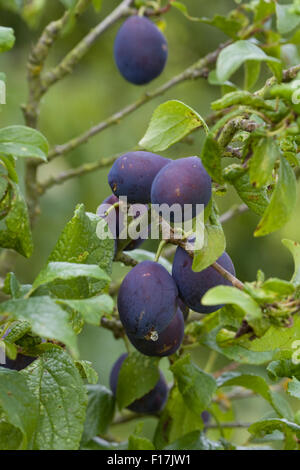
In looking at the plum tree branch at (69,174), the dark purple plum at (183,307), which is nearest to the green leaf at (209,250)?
the dark purple plum at (183,307)

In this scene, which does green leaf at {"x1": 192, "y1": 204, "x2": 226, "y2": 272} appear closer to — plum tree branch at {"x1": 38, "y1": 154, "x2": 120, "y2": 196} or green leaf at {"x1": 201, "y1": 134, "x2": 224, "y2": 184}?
green leaf at {"x1": 201, "y1": 134, "x2": 224, "y2": 184}

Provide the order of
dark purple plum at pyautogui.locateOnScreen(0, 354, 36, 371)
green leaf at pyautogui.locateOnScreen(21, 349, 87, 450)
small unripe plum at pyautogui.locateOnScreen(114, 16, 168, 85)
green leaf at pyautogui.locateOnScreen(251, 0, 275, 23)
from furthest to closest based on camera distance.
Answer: small unripe plum at pyautogui.locateOnScreen(114, 16, 168, 85)
green leaf at pyautogui.locateOnScreen(251, 0, 275, 23)
dark purple plum at pyautogui.locateOnScreen(0, 354, 36, 371)
green leaf at pyautogui.locateOnScreen(21, 349, 87, 450)

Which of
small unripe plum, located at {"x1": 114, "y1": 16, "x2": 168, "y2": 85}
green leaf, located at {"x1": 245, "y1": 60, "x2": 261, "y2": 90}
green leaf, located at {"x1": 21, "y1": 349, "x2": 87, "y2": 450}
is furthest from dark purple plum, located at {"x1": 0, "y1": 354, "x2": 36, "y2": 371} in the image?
small unripe plum, located at {"x1": 114, "y1": 16, "x2": 168, "y2": 85}

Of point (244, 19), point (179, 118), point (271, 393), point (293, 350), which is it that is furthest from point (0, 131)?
point (244, 19)

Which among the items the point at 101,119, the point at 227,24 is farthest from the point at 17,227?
the point at 101,119

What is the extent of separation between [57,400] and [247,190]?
0.89 ft

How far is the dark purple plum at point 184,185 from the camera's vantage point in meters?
0.61

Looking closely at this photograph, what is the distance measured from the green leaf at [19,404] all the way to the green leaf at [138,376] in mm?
302

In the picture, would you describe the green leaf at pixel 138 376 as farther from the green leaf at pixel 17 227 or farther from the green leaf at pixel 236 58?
the green leaf at pixel 236 58

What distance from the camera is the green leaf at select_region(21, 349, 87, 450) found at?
595mm

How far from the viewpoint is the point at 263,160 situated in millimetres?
552

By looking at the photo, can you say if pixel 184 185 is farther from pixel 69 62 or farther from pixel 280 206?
pixel 69 62

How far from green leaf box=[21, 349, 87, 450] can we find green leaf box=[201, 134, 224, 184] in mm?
229

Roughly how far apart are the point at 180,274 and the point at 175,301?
1.2 inches
